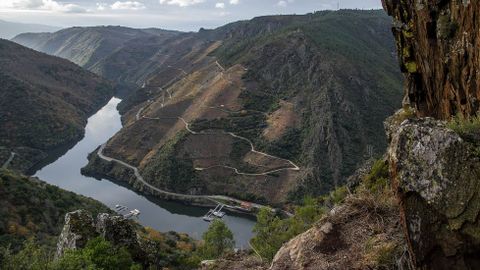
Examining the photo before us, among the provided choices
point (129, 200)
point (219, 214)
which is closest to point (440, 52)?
point (219, 214)

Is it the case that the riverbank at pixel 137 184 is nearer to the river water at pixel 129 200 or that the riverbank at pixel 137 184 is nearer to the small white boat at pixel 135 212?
the river water at pixel 129 200

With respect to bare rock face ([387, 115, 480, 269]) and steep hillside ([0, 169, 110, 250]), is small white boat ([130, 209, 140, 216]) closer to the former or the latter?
steep hillside ([0, 169, 110, 250])

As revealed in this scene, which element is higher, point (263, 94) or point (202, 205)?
point (263, 94)

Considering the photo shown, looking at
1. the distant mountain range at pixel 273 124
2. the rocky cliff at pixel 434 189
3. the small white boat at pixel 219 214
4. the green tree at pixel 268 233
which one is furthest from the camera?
the distant mountain range at pixel 273 124

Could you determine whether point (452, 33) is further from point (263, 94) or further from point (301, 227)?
point (263, 94)

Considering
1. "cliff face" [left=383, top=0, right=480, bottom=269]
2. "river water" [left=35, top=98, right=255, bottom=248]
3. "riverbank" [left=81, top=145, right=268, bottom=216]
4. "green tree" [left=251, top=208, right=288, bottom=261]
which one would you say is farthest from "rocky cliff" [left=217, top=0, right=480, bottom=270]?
"riverbank" [left=81, top=145, right=268, bottom=216]

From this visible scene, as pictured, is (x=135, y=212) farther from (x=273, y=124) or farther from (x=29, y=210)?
(x=273, y=124)

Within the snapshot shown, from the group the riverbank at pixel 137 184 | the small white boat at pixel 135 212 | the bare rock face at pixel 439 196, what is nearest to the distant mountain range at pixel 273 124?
the riverbank at pixel 137 184

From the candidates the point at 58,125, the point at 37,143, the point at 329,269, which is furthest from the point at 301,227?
the point at 58,125
